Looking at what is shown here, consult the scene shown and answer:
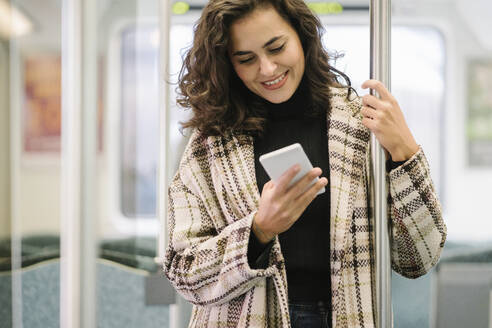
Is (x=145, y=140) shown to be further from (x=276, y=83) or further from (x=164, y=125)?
(x=276, y=83)

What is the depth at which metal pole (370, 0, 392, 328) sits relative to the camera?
39.1 inches

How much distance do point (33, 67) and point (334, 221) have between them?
1.44 meters

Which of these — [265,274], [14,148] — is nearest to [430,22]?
[265,274]

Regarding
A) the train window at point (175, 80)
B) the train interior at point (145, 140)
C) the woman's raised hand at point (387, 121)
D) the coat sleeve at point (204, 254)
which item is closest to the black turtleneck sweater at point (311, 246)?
the coat sleeve at point (204, 254)

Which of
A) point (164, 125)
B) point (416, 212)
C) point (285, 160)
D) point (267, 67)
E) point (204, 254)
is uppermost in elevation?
→ point (267, 67)

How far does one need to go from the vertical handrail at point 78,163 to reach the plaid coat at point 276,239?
2.85 feet

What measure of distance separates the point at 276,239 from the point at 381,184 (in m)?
0.25

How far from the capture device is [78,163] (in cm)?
196

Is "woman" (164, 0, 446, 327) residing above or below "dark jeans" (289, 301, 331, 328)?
above

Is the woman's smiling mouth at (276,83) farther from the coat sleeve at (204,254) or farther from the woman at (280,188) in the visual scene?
the coat sleeve at (204,254)

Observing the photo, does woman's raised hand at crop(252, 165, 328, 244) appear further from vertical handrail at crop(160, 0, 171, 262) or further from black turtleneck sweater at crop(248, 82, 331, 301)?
vertical handrail at crop(160, 0, 171, 262)

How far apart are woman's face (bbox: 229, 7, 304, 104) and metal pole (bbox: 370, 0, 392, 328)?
23cm

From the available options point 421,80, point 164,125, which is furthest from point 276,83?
point 421,80

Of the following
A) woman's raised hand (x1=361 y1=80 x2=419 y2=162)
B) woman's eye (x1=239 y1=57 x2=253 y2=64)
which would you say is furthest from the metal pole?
woman's eye (x1=239 y1=57 x2=253 y2=64)
